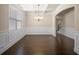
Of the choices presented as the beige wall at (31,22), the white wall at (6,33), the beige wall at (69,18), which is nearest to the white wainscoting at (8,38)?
the white wall at (6,33)

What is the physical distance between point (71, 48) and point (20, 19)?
2119 millimetres

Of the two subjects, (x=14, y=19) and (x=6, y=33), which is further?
(x=14, y=19)

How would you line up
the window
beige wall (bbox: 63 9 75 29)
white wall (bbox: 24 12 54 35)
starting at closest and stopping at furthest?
white wall (bbox: 24 12 54 35), beige wall (bbox: 63 9 75 29), the window

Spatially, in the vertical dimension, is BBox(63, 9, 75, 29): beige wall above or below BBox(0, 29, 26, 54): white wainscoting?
above

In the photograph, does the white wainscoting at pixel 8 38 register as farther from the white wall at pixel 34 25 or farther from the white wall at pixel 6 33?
the white wall at pixel 34 25

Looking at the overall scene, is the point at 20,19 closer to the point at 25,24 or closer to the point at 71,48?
the point at 25,24

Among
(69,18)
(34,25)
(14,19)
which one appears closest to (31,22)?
(34,25)

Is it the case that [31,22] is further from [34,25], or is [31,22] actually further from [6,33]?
[6,33]

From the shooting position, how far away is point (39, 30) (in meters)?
3.77

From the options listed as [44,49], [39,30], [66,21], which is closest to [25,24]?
[39,30]

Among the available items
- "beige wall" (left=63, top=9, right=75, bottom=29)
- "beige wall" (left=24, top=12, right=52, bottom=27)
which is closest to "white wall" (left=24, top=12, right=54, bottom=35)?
"beige wall" (left=24, top=12, right=52, bottom=27)

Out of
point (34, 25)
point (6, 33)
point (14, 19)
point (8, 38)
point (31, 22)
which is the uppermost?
point (14, 19)

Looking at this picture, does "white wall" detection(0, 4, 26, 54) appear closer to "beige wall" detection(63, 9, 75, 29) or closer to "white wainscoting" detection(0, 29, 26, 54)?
"white wainscoting" detection(0, 29, 26, 54)
